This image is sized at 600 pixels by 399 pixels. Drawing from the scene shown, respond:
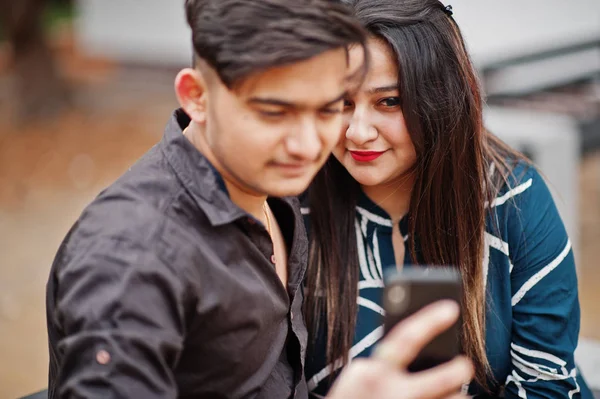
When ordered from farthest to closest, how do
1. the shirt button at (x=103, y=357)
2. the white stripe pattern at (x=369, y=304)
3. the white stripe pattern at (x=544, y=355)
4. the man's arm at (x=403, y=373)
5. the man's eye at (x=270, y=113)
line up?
the white stripe pattern at (x=369, y=304), the white stripe pattern at (x=544, y=355), the man's eye at (x=270, y=113), the shirt button at (x=103, y=357), the man's arm at (x=403, y=373)

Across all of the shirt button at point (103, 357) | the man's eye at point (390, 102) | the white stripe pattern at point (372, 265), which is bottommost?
the white stripe pattern at point (372, 265)

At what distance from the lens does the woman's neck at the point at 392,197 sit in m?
2.22

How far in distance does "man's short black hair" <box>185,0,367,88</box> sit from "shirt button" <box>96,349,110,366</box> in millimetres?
496

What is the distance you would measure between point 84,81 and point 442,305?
33.4 ft

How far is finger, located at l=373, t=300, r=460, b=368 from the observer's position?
112 cm

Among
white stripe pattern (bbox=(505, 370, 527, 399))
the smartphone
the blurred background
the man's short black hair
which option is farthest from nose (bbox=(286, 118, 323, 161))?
the blurred background

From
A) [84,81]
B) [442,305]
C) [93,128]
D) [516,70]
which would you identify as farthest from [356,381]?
[84,81]

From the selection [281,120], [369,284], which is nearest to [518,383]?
[369,284]

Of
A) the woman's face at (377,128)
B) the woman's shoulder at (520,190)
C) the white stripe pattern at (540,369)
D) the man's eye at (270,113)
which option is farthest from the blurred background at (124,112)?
the man's eye at (270,113)

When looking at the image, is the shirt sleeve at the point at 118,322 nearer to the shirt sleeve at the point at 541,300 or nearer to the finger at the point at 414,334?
the finger at the point at 414,334

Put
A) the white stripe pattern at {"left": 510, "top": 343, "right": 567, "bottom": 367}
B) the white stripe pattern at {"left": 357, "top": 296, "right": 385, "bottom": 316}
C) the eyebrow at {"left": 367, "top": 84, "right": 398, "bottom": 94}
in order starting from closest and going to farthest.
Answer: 1. the eyebrow at {"left": 367, "top": 84, "right": 398, "bottom": 94}
2. the white stripe pattern at {"left": 510, "top": 343, "right": 567, "bottom": 367}
3. the white stripe pattern at {"left": 357, "top": 296, "right": 385, "bottom": 316}

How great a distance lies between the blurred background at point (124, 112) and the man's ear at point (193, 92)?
171 cm

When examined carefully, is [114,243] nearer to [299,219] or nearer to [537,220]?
[299,219]

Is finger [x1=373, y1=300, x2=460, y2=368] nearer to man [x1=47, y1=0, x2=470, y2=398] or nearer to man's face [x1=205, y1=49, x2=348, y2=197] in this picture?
man [x1=47, y1=0, x2=470, y2=398]
